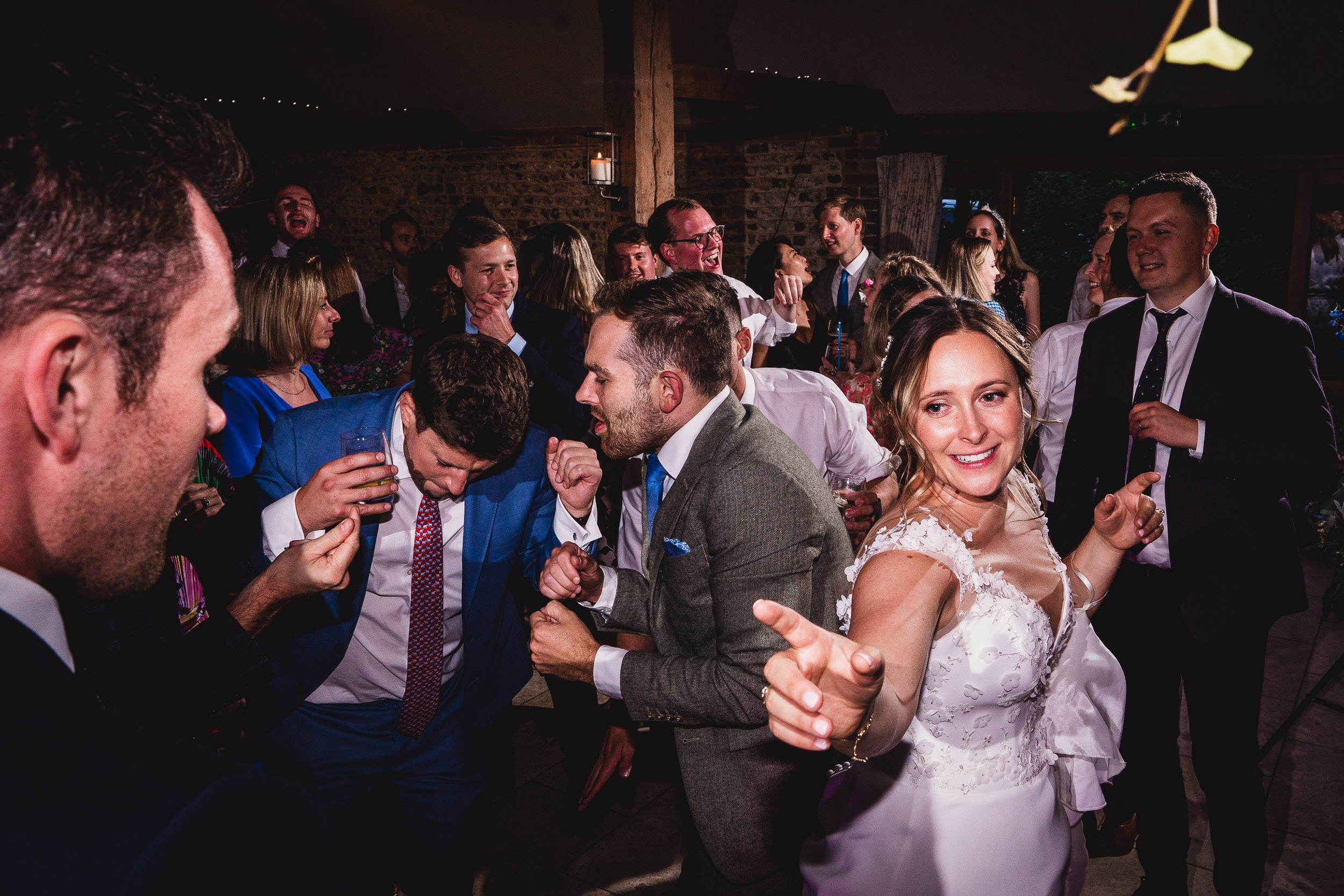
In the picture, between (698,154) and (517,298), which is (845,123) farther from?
(517,298)

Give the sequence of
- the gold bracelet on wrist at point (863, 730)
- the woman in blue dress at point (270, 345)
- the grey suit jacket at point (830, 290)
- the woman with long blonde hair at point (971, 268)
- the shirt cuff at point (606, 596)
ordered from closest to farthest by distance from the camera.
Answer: the gold bracelet on wrist at point (863, 730) → the shirt cuff at point (606, 596) → the woman in blue dress at point (270, 345) → the woman with long blonde hair at point (971, 268) → the grey suit jacket at point (830, 290)

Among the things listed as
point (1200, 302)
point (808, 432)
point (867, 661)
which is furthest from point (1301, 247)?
point (867, 661)

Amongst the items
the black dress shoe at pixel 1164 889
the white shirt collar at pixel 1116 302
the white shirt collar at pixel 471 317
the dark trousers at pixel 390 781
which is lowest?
the black dress shoe at pixel 1164 889

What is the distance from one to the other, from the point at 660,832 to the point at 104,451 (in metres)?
2.62

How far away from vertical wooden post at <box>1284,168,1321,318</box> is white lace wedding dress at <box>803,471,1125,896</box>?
237 inches

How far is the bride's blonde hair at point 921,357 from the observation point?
1.68m

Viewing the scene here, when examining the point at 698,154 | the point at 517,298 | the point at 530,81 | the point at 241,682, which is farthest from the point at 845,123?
Answer: the point at 241,682

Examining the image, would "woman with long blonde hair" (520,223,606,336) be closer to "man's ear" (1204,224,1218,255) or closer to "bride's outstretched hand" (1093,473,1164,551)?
"man's ear" (1204,224,1218,255)

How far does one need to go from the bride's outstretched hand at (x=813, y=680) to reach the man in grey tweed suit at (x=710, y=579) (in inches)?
23.6

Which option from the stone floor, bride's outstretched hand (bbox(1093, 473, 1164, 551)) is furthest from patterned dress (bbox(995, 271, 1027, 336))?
bride's outstretched hand (bbox(1093, 473, 1164, 551))

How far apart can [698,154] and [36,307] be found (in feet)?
27.4

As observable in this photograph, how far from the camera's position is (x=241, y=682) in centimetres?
140

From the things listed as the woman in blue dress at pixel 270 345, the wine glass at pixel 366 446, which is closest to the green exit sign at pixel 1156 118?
the woman in blue dress at pixel 270 345

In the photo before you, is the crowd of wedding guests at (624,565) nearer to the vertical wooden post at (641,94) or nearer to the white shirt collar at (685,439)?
the white shirt collar at (685,439)
